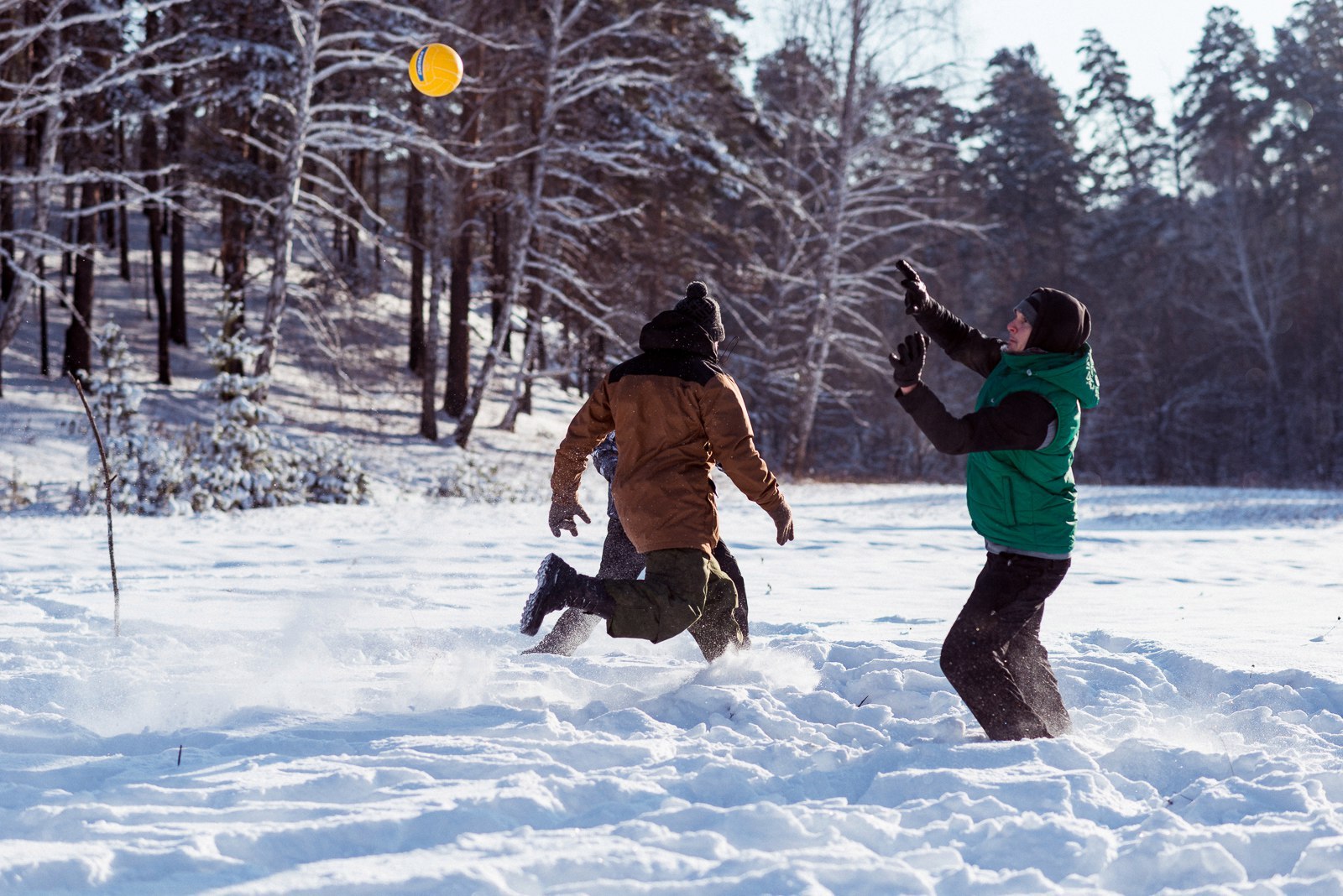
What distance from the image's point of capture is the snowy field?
2840 mm

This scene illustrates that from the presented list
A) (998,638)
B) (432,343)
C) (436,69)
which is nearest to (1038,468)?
(998,638)

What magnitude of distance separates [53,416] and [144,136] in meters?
7.81

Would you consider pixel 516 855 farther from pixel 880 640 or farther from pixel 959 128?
pixel 959 128

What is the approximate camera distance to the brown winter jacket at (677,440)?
175 inches

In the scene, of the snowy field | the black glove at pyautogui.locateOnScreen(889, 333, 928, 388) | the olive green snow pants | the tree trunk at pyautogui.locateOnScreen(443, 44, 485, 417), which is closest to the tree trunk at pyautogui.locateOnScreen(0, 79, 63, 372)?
the tree trunk at pyautogui.locateOnScreen(443, 44, 485, 417)

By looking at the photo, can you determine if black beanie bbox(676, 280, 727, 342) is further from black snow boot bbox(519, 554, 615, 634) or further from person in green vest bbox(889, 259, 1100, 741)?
black snow boot bbox(519, 554, 615, 634)

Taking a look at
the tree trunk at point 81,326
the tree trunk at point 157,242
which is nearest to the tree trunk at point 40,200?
the tree trunk at point 81,326

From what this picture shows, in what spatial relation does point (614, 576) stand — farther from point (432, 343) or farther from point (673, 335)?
point (432, 343)

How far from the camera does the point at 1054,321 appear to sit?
12.5 ft

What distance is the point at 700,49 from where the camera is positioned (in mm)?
23156

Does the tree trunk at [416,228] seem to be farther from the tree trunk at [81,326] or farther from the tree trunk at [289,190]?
the tree trunk at [289,190]

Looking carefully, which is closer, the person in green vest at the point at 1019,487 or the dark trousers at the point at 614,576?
the person in green vest at the point at 1019,487

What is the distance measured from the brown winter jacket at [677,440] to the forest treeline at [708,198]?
412 inches

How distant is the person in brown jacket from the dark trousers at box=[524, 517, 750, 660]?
0.45m
